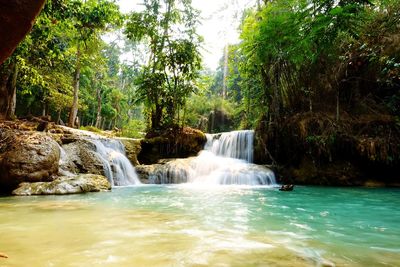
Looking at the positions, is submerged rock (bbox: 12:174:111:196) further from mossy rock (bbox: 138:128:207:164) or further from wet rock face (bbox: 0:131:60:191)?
mossy rock (bbox: 138:128:207:164)

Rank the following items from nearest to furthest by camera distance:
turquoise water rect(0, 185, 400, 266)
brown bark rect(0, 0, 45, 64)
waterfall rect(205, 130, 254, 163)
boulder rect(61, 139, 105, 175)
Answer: brown bark rect(0, 0, 45, 64), turquoise water rect(0, 185, 400, 266), boulder rect(61, 139, 105, 175), waterfall rect(205, 130, 254, 163)

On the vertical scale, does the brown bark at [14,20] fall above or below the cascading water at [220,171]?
above

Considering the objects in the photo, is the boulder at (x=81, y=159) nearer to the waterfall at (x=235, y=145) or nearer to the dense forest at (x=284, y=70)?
the dense forest at (x=284, y=70)

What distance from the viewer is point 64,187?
712 cm

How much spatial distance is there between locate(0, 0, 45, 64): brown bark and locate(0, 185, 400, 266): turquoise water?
176 centimetres

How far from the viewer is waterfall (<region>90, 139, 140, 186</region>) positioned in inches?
396

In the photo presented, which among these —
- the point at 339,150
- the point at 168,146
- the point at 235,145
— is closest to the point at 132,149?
the point at 168,146

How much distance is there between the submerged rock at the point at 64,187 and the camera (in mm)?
6786

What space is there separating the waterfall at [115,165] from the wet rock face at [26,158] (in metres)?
2.17

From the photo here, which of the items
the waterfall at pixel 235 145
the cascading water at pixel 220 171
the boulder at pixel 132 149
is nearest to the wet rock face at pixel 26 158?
the cascading water at pixel 220 171

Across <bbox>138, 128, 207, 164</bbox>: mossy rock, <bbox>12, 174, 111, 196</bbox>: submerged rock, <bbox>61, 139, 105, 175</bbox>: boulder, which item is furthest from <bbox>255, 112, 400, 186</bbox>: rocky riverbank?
<bbox>12, 174, 111, 196</bbox>: submerged rock

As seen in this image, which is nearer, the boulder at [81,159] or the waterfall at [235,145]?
the boulder at [81,159]

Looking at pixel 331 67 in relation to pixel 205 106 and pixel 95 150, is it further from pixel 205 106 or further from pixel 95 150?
pixel 205 106

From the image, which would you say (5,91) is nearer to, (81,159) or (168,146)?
(81,159)
